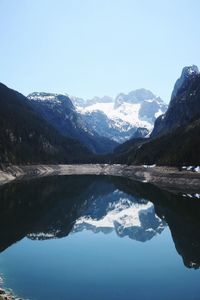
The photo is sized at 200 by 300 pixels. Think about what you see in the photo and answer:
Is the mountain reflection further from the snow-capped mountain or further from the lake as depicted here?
the lake

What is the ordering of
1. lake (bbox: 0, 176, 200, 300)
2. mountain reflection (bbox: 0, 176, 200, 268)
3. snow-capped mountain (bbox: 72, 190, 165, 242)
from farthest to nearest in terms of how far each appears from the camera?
snow-capped mountain (bbox: 72, 190, 165, 242)
mountain reflection (bbox: 0, 176, 200, 268)
lake (bbox: 0, 176, 200, 300)

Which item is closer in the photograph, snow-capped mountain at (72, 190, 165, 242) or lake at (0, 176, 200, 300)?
lake at (0, 176, 200, 300)

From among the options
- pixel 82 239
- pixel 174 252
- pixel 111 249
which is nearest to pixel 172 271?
pixel 174 252

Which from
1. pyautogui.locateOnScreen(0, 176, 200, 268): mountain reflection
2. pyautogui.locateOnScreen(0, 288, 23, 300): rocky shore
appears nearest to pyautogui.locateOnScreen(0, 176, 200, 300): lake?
pyautogui.locateOnScreen(0, 176, 200, 268): mountain reflection

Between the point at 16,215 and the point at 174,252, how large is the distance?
44.5 m

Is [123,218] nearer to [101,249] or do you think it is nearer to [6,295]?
[101,249]

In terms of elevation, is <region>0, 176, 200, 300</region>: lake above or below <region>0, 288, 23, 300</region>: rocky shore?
below

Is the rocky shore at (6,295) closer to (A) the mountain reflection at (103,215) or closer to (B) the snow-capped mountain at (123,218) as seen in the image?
(A) the mountain reflection at (103,215)

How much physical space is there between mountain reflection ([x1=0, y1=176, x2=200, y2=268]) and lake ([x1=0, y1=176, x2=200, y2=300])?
206mm

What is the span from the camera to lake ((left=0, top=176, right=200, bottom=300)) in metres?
44.0

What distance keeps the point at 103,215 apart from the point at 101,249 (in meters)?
46.9

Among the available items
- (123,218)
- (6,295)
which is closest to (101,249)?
(6,295)

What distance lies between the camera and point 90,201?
140 m

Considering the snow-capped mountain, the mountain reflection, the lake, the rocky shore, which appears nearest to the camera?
the rocky shore
